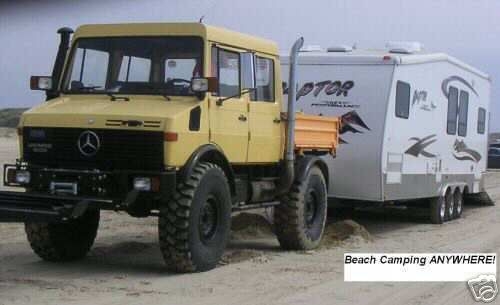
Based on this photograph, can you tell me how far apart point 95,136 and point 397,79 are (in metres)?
6.11

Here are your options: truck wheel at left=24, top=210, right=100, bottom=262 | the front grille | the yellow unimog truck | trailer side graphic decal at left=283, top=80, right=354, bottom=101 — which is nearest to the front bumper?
the yellow unimog truck

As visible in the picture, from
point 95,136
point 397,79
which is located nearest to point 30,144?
point 95,136

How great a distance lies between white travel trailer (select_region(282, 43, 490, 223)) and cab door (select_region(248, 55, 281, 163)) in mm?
2561

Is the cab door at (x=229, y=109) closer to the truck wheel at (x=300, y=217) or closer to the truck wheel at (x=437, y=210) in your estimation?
the truck wheel at (x=300, y=217)

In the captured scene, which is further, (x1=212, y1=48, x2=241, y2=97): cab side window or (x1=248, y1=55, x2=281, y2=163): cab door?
A: (x1=248, y1=55, x2=281, y2=163): cab door

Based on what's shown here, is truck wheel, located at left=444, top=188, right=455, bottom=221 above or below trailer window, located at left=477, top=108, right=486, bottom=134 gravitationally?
below

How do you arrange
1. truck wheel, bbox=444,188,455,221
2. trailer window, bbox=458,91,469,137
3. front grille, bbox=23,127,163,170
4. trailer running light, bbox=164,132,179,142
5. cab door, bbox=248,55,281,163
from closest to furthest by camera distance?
trailer running light, bbox=164,132,179,142 < front grille, bbox=23,127,163,170 < cab door, bbox=248,55,281,163 < truck wheel, bbox=444,188,455,221 < trailer window, bbox=458,91,469,137

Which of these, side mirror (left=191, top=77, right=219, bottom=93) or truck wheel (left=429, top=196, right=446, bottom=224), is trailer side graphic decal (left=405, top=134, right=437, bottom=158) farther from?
side mirror (left=191, top=77, right=219, bottom=93)

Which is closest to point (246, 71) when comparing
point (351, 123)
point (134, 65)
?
point (134, 65)

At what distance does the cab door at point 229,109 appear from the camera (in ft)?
28.7

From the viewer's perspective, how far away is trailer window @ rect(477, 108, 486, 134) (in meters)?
17.7

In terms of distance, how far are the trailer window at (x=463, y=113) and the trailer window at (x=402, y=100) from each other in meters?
3.40

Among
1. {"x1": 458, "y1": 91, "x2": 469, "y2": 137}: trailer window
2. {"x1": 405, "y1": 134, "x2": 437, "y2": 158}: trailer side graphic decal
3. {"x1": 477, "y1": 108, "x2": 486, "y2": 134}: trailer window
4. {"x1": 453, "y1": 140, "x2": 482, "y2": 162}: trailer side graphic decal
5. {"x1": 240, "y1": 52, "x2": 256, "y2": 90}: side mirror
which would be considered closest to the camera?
{"x1": 240, "y1": 52, "x2": 256, "y2": 90}: side mirror
